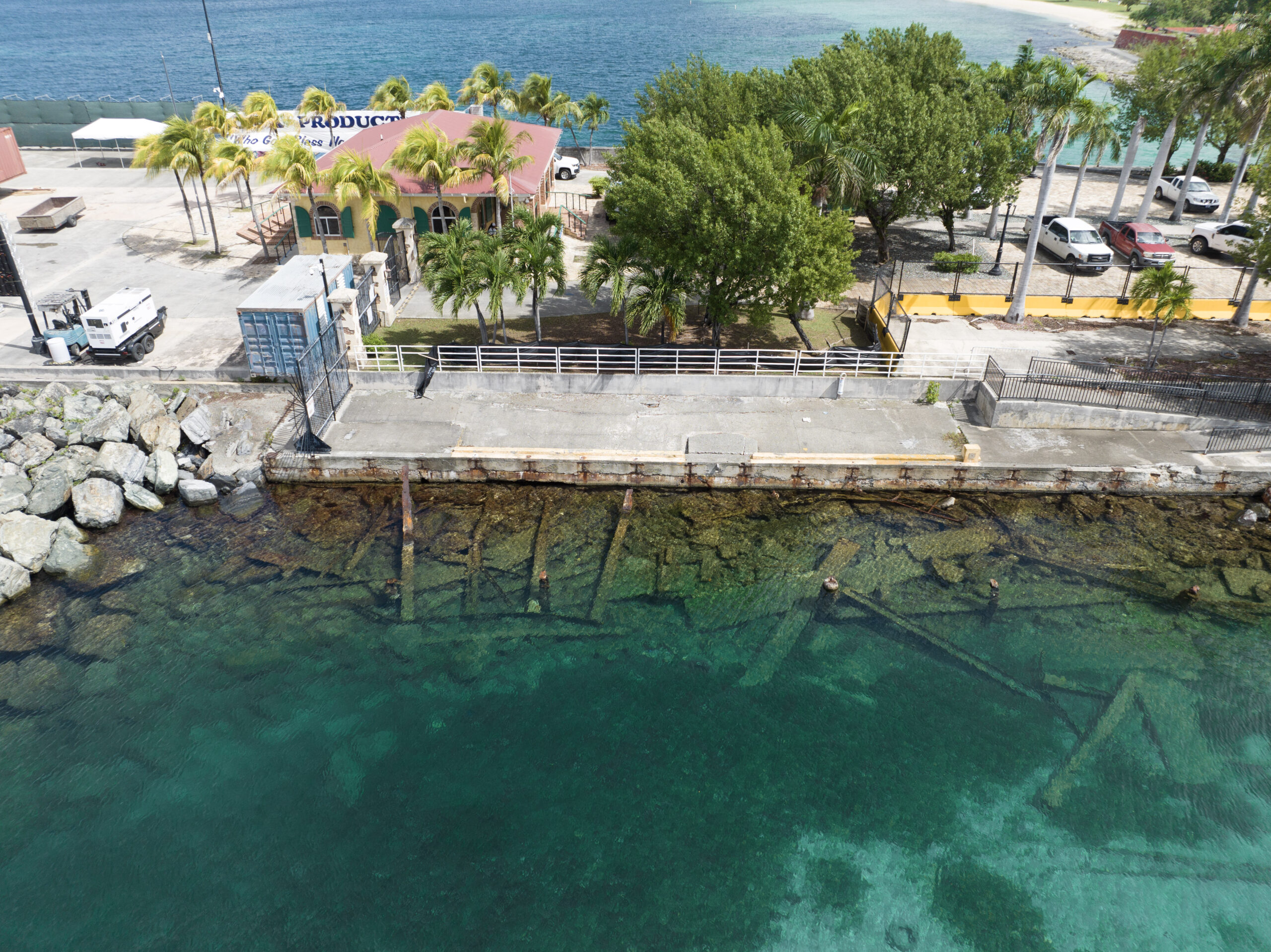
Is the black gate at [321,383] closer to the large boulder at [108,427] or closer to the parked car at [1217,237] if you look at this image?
the large boulder at [108,427]

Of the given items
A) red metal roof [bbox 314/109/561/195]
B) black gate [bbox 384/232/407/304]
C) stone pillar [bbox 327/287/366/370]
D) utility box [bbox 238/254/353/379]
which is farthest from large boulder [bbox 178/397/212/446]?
red metal roof [bbox 314/109/561/195]

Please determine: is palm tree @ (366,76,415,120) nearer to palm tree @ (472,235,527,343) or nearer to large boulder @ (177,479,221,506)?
palm tree @ (472,235,527,343)

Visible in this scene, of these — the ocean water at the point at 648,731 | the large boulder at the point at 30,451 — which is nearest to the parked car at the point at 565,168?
the ocean water at the point at 648,731

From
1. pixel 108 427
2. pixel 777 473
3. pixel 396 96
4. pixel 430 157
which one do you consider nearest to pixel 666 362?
pixel 777 473

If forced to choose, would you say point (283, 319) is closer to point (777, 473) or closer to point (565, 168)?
point (777, 473)

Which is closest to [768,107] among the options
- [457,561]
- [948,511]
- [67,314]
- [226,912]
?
[948,511]
